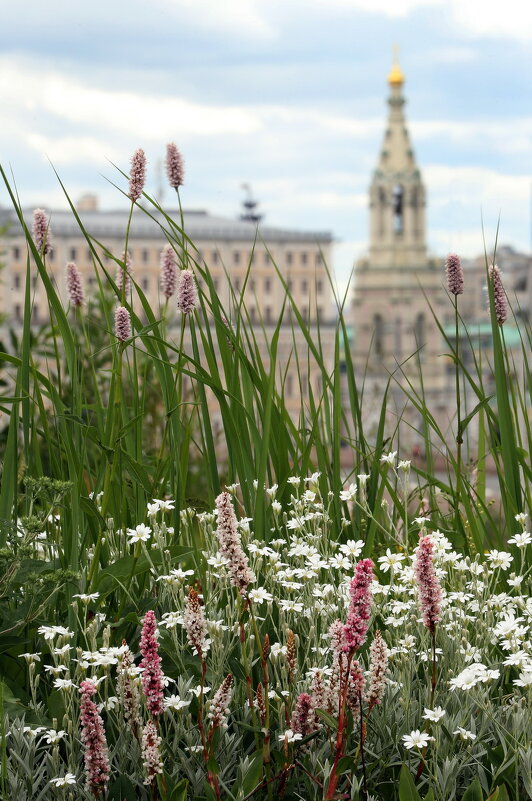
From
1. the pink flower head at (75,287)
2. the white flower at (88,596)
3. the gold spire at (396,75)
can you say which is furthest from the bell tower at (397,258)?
the white flower at (88,596)

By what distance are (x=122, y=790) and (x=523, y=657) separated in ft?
2.46

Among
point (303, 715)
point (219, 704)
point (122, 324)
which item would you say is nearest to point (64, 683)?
point (219, 704)

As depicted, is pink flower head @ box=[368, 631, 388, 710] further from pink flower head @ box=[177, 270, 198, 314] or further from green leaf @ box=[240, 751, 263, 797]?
pink flower head @ box=[177, 270, 198, 314]

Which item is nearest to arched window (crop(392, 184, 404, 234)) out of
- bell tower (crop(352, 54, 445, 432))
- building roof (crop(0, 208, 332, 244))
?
bell tower (crop(352, 54, 445, 432))

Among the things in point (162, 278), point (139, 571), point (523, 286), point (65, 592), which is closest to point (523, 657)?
point (139, 571)

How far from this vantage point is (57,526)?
2838mm

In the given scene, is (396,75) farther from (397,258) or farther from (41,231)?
(41,231)

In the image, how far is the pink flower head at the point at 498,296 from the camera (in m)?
2.71

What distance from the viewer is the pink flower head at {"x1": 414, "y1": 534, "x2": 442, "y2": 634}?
1707 mm

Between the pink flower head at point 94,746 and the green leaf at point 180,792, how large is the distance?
0.11 m

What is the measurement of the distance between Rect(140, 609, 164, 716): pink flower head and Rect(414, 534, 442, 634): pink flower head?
0.42m

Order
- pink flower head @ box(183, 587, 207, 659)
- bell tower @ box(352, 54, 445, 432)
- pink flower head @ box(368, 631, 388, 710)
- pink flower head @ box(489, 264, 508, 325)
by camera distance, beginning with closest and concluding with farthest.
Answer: pink flower head @ box(183, 587, 207, 659)
pink flower head @ box(368, 631, 388, 710)
pink flower head @ box(489, 264, 508, 325)
bell tower @ box(352, 54, 445, 432)

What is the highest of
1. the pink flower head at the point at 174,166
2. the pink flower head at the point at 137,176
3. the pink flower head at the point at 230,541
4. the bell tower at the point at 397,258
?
the bell tower at the point at 397,258

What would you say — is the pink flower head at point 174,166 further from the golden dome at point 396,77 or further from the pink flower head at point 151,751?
the golden dome at point 396,77
